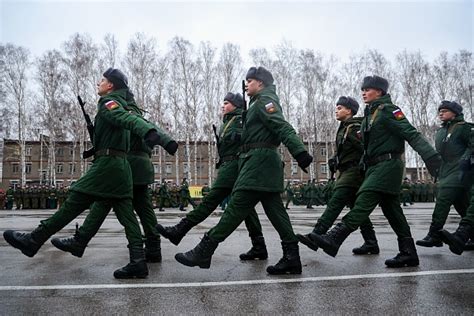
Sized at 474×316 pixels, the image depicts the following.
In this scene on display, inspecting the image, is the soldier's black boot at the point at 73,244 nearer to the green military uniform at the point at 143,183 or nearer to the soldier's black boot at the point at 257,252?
the green military uniform at the point at 143,183

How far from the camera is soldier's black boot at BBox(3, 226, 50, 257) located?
4.12 metres

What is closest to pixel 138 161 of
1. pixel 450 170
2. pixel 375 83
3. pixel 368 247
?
pixel 375 83

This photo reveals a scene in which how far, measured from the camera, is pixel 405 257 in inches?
182

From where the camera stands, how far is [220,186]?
5055 millimetres

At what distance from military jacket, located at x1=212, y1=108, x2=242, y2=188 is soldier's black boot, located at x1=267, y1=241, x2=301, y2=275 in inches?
42.3

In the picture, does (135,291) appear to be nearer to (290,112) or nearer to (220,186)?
(220,186)

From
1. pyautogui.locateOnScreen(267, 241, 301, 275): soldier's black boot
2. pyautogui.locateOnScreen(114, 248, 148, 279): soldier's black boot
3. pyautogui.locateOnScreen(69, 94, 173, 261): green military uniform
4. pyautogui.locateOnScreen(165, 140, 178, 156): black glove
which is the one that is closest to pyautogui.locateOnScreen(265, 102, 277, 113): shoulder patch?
pyautogui.locateOnScreen(165, 140, 178, 156): black glove

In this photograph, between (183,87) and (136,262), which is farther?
(183,87)

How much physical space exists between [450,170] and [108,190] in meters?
4.46

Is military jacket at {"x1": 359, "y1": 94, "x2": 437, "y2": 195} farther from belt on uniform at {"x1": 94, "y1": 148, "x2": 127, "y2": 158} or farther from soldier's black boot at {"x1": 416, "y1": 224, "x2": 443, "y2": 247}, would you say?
belt on uniform at {"x1": 94, "y1": 148, "x2": 127, "y2": 158}

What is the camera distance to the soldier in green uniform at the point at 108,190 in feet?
13.4

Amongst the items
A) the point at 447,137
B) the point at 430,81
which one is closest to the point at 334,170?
the point at 447,137

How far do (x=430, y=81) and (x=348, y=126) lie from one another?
1528 inches

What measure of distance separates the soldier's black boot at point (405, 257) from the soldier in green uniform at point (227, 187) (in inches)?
56.5
